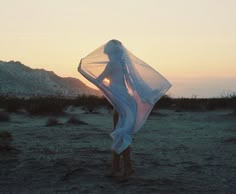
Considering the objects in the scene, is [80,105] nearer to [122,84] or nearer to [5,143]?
[5,143]

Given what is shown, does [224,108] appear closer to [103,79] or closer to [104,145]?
[104,145]

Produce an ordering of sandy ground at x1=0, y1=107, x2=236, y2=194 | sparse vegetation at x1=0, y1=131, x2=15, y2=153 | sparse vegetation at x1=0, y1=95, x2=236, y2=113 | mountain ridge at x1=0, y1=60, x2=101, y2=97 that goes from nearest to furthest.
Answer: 1. sandy ground at x1=0, y1=107, x2=236, y2=194
2. sparse vegetation at x1=0, y1=131, x2=15, y2=153
3. sparse vegetation at x1=0, y1=95, x2=236, y2=113
4. mountain ridge at x1=0, y1=60, x2=101, y2=97

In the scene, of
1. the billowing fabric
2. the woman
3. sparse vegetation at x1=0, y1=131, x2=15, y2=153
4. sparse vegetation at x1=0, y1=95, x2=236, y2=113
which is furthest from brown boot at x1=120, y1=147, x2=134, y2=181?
sparse vegetation at x1=0, y1=95, x2=236, y2=113

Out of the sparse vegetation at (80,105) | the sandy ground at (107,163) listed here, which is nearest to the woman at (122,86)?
the sandy ground at (107,163)

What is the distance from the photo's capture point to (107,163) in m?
8.67

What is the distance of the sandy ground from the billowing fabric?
0.87 meters

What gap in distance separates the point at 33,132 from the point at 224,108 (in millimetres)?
13792

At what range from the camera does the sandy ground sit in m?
7.06

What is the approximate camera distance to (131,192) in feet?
22.1

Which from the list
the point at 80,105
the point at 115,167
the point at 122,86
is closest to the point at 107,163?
the point at 115,167

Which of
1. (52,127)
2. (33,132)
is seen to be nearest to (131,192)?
(33,132)

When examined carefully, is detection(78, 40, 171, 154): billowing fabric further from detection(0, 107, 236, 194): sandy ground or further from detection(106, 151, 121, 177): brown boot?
detection(0, 107, 236, 194): sandy ground

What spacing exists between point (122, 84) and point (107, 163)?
1.89 metres

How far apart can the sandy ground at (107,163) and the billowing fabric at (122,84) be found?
87cm
